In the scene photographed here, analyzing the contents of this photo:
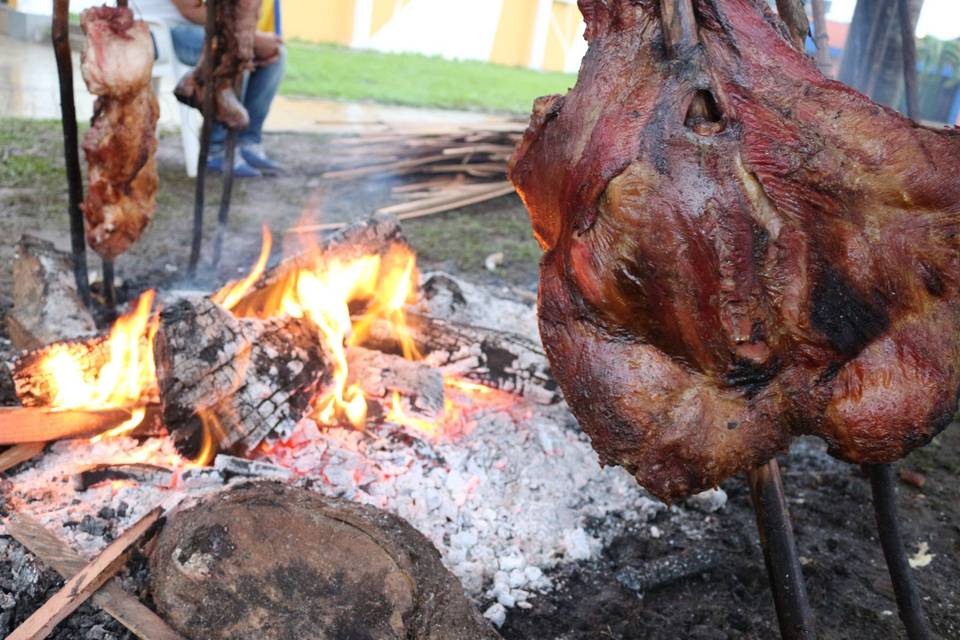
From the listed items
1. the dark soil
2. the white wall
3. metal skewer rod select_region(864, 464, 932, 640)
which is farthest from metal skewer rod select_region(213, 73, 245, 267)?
the white wall

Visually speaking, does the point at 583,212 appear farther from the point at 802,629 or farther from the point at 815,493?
the point at 815,493

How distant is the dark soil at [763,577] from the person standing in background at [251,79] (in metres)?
5.36

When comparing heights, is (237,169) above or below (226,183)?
below

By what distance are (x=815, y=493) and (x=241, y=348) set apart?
8.19 ft

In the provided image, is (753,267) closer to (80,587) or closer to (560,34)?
(80,587)

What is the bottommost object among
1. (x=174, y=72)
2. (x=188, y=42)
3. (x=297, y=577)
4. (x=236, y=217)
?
(x=236, y=217)

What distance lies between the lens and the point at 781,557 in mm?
2080

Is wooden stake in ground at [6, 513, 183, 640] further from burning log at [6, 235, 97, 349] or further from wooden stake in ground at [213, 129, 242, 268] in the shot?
wooden stake in ground at [213, 129, 242, 268]

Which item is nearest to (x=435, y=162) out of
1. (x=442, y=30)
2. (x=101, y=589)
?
(x=101, y=589)

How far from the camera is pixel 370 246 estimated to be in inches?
159

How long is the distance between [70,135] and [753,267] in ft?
9.80

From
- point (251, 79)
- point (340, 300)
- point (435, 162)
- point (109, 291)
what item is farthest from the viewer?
point (435, 162)

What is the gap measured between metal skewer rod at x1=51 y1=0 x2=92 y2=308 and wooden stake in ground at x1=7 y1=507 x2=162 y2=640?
1830 millimetres

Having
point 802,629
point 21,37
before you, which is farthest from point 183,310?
point 21,37
